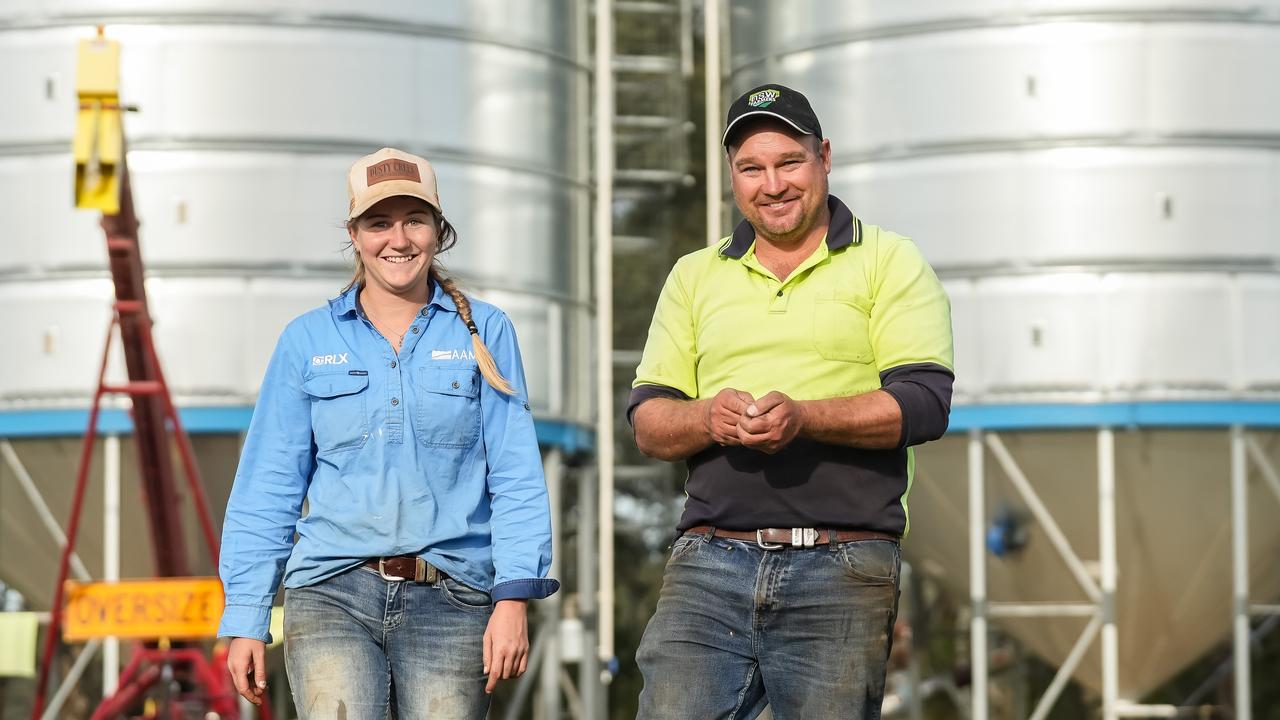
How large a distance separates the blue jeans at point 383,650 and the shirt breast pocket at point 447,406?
0.97ft

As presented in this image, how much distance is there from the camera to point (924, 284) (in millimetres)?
4195

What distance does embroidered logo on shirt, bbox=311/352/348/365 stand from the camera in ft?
14.0

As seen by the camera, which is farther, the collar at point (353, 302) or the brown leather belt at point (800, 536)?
the collar at point (353, 302)

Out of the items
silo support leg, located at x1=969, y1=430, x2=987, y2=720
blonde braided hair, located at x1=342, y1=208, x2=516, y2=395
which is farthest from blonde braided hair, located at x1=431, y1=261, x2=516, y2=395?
silo support leg, located at x1=969, y1=430, x2=987, y2=720

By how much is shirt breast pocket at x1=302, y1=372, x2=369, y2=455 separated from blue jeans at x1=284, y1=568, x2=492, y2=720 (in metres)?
0.28

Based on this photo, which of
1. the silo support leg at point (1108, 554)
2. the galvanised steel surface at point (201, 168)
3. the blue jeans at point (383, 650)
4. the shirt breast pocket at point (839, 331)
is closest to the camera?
the blue jeans at point (383, 650)

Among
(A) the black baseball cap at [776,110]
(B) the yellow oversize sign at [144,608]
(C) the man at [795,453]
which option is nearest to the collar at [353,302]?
(C) the man at [795,453]

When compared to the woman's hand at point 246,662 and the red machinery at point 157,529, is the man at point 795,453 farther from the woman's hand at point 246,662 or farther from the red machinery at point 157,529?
the red machinery at point 157,529

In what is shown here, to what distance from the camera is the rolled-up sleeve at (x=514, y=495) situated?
163 inches

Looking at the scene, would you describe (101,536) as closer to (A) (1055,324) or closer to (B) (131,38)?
→ (B) (131,38)

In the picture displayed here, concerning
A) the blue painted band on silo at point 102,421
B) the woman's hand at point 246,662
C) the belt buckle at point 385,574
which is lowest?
the woman's hand at point 246,662

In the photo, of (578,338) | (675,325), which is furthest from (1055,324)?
(675,325)

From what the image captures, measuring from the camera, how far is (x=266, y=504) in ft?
13.9

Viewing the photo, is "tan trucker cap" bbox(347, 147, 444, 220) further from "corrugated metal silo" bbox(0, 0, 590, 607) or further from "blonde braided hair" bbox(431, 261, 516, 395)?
"corrugated metal silo" bbox(0, 0, 590, 607)
